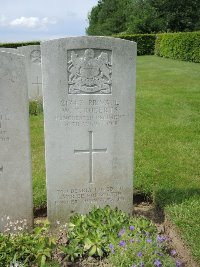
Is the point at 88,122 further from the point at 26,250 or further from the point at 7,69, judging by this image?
the point at 26,250

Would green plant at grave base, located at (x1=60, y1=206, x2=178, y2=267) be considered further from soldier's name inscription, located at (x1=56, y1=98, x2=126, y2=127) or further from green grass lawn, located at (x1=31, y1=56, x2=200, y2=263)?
soldier's name inscription, located at (x1=56, y1=98, x2=126, y2=127)

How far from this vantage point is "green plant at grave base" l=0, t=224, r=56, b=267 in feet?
11.7

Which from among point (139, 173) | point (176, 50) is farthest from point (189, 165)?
point (176, 50)

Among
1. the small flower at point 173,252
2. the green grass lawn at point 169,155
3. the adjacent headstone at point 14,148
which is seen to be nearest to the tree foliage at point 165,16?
the green grass lawn at point 169,155

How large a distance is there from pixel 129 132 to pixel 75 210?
3.68ft

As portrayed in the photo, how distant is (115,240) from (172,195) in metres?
1.35

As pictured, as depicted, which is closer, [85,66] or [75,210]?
[85,66]

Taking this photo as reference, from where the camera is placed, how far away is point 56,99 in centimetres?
401

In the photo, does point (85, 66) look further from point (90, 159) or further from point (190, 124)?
point (190, 124)

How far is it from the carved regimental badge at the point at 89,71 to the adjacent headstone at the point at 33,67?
6302 millimetres

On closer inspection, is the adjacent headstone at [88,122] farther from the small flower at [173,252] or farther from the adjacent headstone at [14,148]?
the small flower at [173,252]

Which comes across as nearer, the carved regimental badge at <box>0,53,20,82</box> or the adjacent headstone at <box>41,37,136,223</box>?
the carved regimental badge at <box>0,53,20,82</box>

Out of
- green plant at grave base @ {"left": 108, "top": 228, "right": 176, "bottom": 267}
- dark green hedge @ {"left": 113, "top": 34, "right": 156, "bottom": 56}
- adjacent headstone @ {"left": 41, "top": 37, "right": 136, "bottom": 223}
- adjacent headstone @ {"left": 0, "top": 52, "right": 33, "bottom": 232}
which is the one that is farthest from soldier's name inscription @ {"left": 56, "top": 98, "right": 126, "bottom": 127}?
dark green hedge @ {"left": 113, "top": 34, "right": 156, "bottom": 56}

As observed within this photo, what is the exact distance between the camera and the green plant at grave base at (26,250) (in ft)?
11.7
